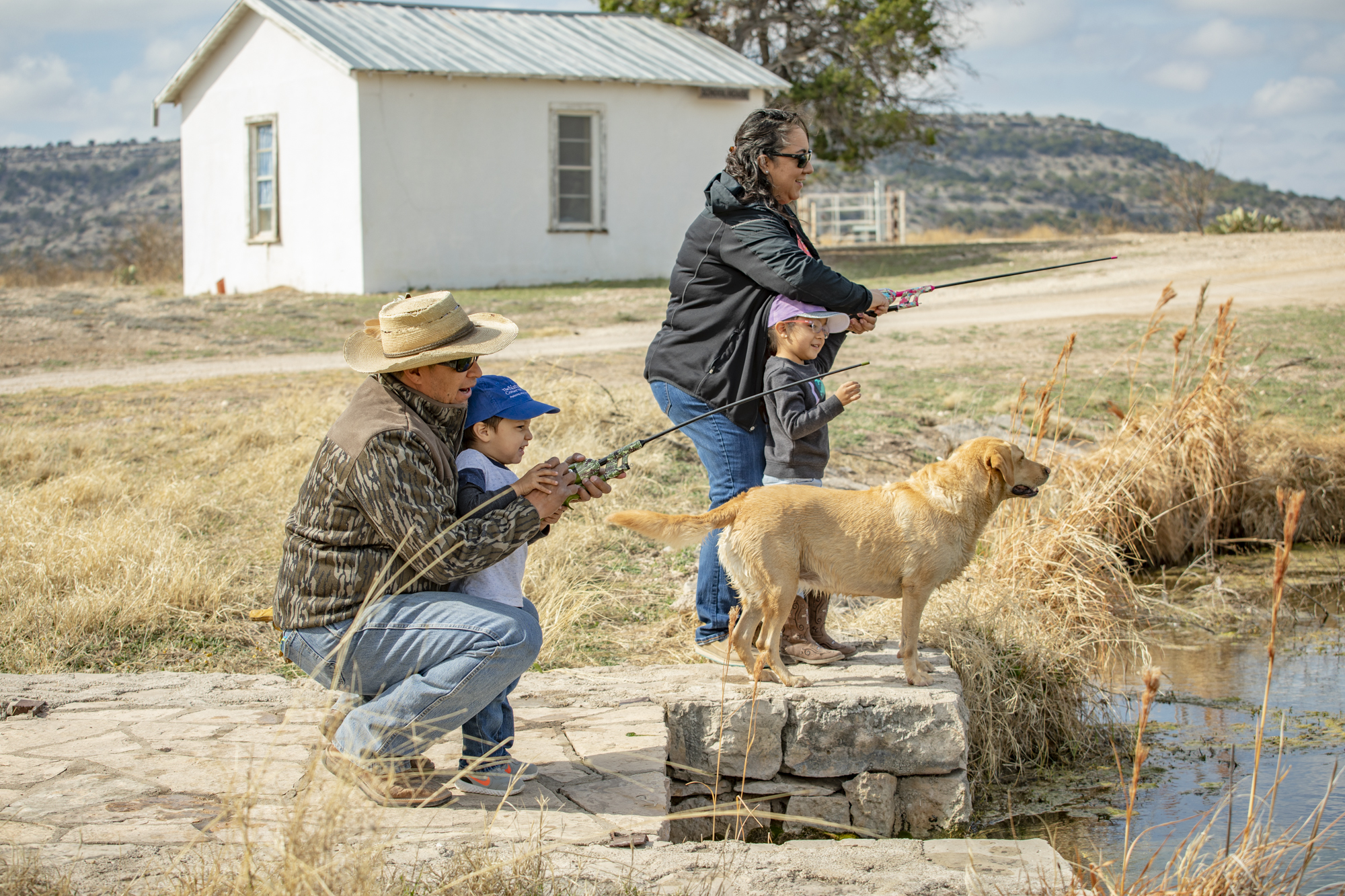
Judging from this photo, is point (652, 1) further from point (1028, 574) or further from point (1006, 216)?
point (1006, 216)

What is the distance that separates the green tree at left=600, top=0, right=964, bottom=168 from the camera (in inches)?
930

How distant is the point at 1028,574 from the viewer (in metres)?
6.27

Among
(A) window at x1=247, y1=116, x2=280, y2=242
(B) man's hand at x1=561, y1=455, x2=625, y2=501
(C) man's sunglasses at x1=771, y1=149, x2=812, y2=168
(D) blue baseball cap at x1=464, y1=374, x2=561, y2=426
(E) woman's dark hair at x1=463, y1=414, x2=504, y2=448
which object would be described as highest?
(A) window at x1=247, y1=116, x2=280, y2=242

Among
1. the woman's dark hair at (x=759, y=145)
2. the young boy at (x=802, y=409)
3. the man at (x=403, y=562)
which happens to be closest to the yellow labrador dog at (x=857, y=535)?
the young boy at (x=802, y=409)

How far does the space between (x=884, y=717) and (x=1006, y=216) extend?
198 feet

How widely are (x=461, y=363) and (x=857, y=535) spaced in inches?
65.1

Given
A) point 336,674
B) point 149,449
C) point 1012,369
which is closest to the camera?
point 336,674

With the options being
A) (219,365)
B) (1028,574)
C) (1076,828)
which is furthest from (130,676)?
(219,365)

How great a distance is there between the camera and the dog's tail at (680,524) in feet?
13.6

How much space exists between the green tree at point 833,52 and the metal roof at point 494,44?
1971 millimetres

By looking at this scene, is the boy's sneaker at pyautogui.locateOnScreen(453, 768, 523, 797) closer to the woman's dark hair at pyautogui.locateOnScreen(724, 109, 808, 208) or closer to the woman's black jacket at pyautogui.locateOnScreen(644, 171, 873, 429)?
the woman's black jacket at pyautogui.locateOnScreen(644, 171, 873, 429)

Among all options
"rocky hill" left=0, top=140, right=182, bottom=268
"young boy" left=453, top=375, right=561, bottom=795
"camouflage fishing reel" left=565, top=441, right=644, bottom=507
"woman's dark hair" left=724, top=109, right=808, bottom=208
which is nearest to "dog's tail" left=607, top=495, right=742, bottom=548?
"camouflage fishing reel" left=565, top=441, right=644, bottom=507

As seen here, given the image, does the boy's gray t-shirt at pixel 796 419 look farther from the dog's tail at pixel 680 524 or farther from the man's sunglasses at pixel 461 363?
the man's sunglasses at pixel 461 363

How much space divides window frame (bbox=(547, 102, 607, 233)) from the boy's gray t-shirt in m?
15.3
